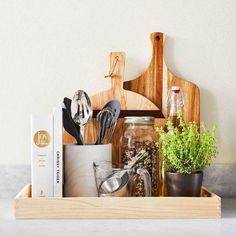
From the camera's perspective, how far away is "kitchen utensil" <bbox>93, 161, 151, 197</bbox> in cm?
129

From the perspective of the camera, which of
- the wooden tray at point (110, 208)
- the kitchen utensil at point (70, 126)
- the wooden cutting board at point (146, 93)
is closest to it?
the wooden tray at point (110, 208)

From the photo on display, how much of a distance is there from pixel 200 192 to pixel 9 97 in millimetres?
662

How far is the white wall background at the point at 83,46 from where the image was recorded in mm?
1538

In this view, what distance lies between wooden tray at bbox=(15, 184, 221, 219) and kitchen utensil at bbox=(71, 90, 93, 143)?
23 centimetres

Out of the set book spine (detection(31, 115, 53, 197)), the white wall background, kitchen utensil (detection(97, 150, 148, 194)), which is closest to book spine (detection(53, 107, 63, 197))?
book spine (detection(31, 115, 53, 197))

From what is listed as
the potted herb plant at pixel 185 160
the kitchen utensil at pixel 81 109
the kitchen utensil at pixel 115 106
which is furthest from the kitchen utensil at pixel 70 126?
the potted herb plant at pixel 185 160

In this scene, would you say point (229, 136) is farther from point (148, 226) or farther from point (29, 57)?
point (29, 57)

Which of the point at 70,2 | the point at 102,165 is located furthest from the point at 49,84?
the point at 102,165

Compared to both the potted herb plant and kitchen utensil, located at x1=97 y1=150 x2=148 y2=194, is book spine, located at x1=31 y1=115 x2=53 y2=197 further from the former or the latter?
the potted herb plant

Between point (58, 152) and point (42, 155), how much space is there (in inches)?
1.7

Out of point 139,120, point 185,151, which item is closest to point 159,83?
point 139,120

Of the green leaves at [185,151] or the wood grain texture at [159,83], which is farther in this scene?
the wood grain texture at [159,83]

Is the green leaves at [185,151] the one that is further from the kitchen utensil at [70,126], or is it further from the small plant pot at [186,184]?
the kitchen utensil at [70,126]

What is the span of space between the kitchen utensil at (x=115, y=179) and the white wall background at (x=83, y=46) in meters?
0.33
